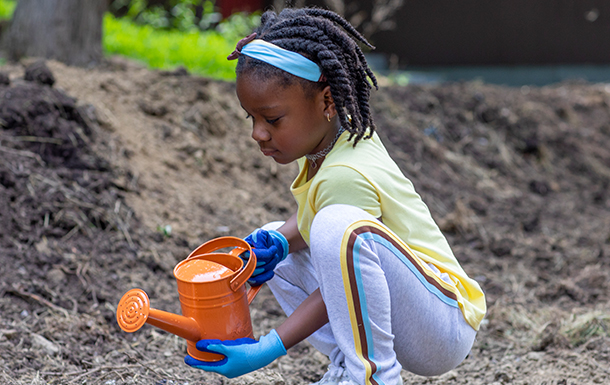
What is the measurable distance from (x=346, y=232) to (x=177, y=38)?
16.0 feet

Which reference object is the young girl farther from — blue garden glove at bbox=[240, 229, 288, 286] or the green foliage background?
the green foliage background

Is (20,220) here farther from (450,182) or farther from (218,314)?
(450,182)

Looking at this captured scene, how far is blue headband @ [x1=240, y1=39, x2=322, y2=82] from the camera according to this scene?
143 cm

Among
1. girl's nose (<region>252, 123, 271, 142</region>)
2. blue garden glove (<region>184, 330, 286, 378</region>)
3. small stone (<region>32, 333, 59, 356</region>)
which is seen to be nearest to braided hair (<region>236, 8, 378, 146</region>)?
girl's nose (<region>252, 123, 271, 142</region>)

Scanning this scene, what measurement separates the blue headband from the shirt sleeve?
0.85ft

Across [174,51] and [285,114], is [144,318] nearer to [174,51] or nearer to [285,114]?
[285,114]

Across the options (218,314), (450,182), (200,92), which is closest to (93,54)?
(200,92)

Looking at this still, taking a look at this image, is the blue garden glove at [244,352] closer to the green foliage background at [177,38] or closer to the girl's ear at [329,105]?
the girl's ear at [329,105]

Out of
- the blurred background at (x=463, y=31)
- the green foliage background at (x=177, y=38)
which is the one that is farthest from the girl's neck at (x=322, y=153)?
the blurred background at (x=463, y=31)

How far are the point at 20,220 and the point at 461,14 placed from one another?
7.23m

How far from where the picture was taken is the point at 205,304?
1.42 m

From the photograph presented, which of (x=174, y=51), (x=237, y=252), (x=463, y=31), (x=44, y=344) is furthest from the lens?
(x=463, y=31)

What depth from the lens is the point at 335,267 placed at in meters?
1.34

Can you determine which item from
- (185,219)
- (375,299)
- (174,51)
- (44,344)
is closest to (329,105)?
(375,299)
